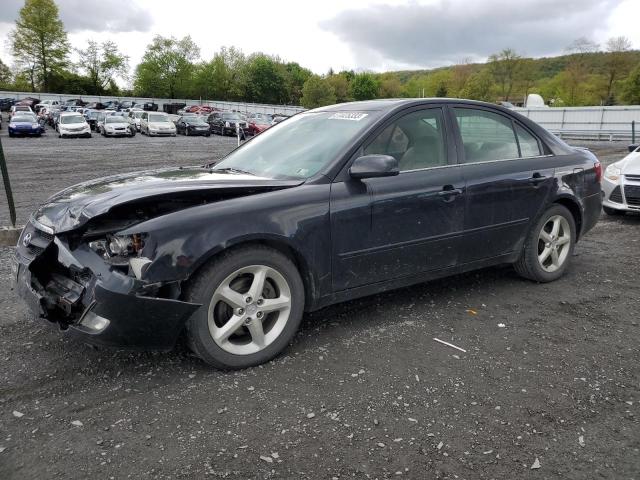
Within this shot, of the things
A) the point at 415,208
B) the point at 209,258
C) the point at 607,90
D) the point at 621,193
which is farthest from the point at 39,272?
the point at 607,90

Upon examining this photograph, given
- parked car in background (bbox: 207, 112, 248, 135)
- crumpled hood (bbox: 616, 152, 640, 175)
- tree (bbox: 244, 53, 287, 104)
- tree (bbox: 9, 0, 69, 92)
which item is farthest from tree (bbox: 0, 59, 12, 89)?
crumpled hood (bbox: 616, 152, 640, 175)

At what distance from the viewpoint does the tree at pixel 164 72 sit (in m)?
99.9

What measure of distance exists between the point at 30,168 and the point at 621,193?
14857mm

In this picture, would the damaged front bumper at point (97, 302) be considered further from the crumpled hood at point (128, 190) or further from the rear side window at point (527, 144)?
the rear side window at point (527, 144)

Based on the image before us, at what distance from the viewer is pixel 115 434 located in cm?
266

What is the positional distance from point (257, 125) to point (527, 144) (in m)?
29.2

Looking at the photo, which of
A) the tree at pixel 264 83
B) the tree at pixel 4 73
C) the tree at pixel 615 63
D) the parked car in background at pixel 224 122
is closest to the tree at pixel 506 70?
the tree at pixel 615 63

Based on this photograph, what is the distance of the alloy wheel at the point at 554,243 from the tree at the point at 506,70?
8160 cm

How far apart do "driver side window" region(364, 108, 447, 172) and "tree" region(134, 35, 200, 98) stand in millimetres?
104022

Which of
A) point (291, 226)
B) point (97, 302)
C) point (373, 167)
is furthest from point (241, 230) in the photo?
point (373, 167)

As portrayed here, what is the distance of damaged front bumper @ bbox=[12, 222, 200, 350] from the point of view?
9.48 feet

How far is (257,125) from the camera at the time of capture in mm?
32844

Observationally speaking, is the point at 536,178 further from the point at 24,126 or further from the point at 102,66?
the point at 102,66

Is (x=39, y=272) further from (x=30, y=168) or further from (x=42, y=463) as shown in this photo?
(x=30, y=168)
